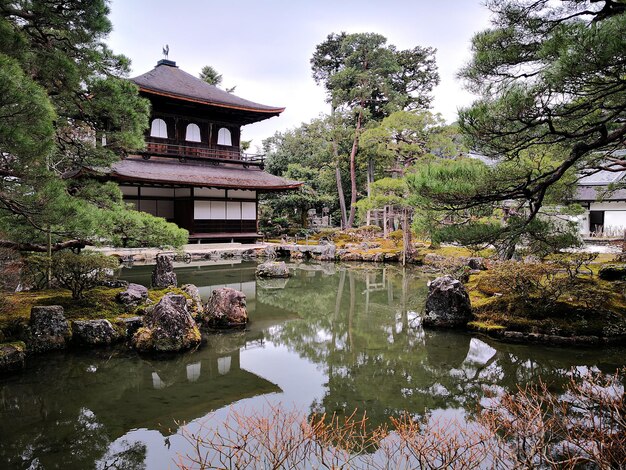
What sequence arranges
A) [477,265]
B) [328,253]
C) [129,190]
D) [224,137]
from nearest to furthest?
1. [477,265]
2. [129,190]
3. [328,253]
4. [224,137]

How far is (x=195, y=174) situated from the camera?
57.8 ft

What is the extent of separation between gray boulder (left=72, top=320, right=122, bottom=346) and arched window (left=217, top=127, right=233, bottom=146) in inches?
587

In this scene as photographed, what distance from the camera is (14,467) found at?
3.20 meters

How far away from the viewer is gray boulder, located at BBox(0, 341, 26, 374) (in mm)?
5023

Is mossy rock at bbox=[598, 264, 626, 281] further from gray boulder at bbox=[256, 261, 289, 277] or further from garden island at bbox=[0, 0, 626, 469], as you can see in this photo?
gray boulder at bbox=[256, 261, 289, 277]

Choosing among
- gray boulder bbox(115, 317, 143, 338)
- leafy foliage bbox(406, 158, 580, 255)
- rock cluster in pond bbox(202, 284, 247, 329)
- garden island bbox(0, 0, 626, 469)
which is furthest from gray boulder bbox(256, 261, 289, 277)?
leafy foliage bbox(406, 158, 580, 255)

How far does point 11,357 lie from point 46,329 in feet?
2.58

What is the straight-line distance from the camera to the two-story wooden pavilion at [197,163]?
17.3m

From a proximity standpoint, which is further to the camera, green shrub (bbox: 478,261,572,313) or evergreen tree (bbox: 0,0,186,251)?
green shrub (bbox: 478,261,572,313)

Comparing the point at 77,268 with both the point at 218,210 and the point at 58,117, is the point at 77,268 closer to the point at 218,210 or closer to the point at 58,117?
the point at 58,117

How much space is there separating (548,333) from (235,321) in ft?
16.9

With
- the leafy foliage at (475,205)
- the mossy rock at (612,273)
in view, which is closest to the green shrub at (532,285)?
the mossy rock at (612,273)

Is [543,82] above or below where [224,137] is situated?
below

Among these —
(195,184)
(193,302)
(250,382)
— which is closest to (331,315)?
(193,302)
